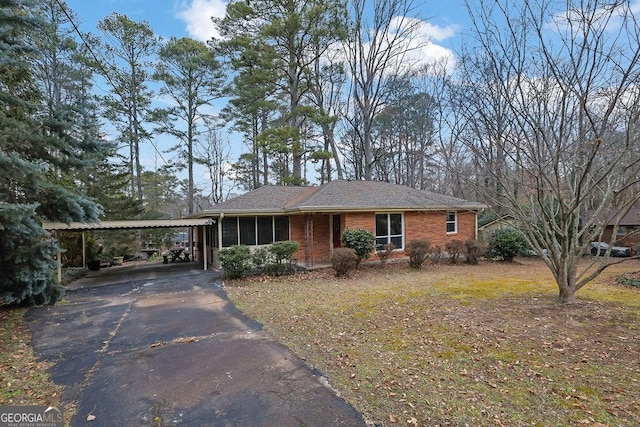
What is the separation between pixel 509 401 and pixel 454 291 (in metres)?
5.41

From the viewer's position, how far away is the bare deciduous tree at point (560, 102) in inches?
207

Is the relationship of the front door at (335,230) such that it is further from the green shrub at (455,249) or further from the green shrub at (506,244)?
the green shrub at (506,244)

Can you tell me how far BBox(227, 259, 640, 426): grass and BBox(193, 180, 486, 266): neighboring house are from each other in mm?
4661

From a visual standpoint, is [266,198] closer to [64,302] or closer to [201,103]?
[64,302]

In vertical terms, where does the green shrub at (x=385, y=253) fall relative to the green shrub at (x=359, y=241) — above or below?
below

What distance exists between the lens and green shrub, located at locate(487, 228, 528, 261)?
46.3 feet

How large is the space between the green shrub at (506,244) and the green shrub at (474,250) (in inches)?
45.8

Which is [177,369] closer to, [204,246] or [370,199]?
[204,246]

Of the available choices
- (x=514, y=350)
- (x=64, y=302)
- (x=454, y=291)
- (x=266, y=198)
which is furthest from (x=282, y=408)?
(x=266, y=198)

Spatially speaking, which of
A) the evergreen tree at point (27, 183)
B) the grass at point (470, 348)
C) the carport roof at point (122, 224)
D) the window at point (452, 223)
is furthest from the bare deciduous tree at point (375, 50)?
the evergreen tree at point (27, 183)

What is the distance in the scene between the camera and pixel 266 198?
1463 cm

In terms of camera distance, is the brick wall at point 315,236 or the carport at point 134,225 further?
the brick wall at point 315,236

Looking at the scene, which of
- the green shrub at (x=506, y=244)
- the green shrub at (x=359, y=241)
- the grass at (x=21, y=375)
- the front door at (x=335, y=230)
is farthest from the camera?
the front door at (x=335, y=230)

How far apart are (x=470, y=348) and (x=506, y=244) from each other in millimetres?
11226
